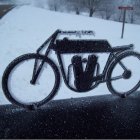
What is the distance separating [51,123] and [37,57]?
90 centimetres

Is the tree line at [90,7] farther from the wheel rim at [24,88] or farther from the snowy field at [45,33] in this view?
the wheel rim at [24,88]

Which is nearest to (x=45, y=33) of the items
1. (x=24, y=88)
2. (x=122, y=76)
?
(x=24, y=88)

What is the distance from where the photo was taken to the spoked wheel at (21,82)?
142 inches

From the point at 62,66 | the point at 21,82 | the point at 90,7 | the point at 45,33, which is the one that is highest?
the point at 62,66

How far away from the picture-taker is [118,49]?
13.3ft

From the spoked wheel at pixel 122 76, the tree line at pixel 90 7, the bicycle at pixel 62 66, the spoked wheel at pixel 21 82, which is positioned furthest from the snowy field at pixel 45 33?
the bicycle at pixel 62 66

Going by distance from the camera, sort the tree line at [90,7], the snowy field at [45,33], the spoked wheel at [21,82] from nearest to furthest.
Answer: the spoked wheel at [21,82]
the snowy field at [45,33]
the tree line at [90,7]

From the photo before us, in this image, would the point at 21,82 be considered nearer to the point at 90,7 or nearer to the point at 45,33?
the point at 45,33

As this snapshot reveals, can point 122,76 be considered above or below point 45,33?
above

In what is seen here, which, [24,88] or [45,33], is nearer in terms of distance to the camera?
[24,88]

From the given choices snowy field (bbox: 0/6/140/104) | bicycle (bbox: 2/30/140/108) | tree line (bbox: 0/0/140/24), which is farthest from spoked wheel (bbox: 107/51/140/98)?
tree line (bbox: 0/0/140/24)

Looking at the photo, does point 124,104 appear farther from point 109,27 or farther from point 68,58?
point 109,27

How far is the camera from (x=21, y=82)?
439 cm

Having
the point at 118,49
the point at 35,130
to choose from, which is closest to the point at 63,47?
the point at 118,49
